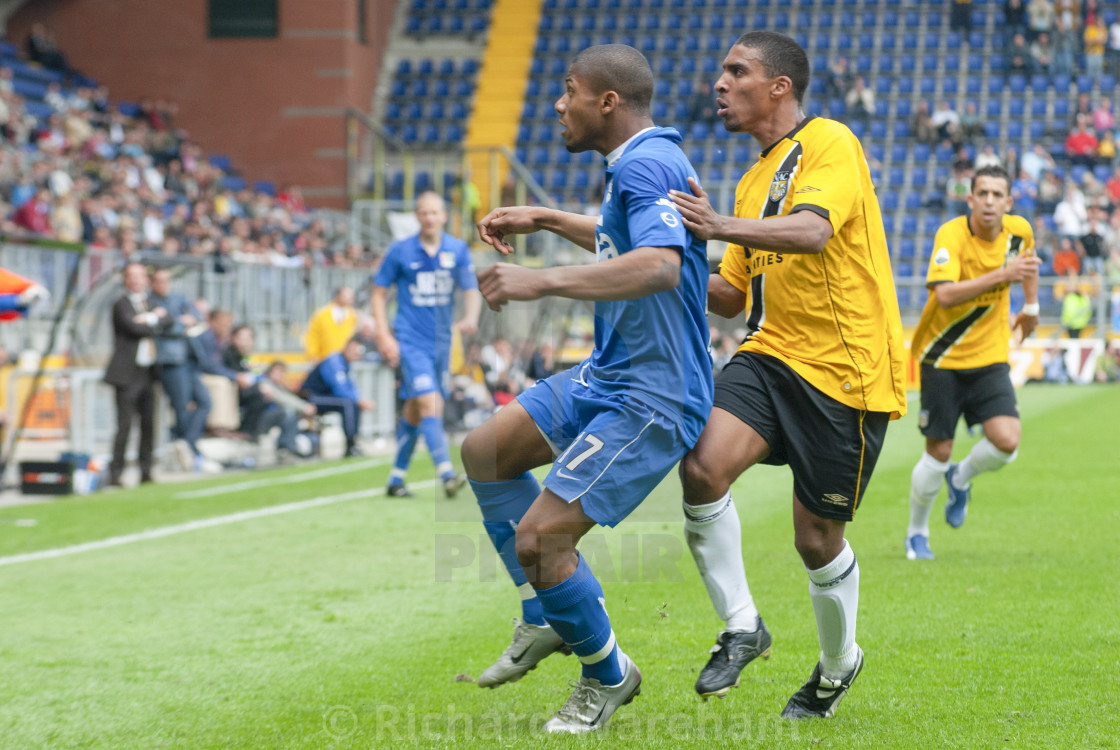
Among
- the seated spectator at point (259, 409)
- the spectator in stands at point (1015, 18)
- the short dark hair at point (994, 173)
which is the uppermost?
the spectator in stands at point (1015, 18)

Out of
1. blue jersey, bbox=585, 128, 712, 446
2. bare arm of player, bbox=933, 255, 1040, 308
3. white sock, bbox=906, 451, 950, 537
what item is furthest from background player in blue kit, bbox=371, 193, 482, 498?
blue jersey, bbox=585, 128, 712, 446

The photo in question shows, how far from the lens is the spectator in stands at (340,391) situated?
14438 mm


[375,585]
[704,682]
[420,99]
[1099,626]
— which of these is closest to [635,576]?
[375,585]

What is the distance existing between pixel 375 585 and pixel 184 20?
2663 centimetres

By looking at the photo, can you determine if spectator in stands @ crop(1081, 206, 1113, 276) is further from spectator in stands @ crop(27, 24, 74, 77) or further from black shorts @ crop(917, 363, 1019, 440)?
spectator in stands @ crop(27, 24, 74, 77)

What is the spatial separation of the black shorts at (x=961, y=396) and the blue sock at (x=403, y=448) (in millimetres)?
4448

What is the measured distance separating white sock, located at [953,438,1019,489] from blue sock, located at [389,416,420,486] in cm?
439

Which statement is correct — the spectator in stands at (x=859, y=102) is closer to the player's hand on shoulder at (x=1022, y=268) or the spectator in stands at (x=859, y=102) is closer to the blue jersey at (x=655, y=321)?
the player's hand on shoulder at (x=1022, y=268)

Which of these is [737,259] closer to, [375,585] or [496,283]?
[496,283]

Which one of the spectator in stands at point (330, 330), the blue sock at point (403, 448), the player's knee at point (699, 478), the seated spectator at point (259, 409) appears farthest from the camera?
the spectator in stands at point (330, 330)

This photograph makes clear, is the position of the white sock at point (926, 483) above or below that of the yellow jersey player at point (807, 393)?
below

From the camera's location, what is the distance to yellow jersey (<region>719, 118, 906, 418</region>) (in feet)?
12.9

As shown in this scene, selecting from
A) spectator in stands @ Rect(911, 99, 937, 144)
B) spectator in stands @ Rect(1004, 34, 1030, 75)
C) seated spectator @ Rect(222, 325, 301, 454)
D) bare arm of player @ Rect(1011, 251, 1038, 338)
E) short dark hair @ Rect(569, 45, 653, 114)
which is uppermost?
spectator in stands @ Rect(1004, 34, 1030, 75)

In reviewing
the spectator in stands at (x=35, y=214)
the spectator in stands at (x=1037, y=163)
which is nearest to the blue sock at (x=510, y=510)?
the spectator in stands at (x=35, y=214)
